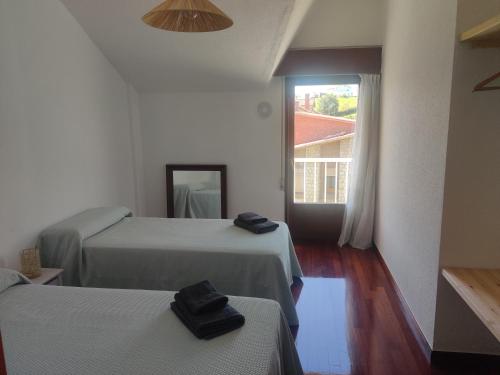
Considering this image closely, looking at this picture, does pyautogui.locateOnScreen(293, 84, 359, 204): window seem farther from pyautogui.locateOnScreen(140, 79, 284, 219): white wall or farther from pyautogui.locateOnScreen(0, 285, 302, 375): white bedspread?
pyautogui.locateOnScreen(0, 285, 302, 375): white bedspread

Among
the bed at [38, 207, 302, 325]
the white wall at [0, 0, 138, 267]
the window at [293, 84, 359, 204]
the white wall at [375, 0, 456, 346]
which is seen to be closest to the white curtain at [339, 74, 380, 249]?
the window at [293, 84, 359, 204]

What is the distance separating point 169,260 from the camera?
8.20ft

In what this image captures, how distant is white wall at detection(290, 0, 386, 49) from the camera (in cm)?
382

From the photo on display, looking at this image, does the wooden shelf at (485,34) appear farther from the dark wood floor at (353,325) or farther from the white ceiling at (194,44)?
the dark wood floor at (353,325)

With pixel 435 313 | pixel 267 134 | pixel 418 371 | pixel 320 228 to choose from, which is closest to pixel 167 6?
pixel 435 313

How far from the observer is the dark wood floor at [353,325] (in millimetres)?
2113

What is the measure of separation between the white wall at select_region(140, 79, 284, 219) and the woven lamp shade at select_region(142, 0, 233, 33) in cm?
234

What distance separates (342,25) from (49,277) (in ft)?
11.3

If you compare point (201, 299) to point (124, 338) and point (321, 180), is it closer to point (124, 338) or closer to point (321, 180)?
point (124, 338)

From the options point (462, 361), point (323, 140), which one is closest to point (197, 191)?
point (323, 140)

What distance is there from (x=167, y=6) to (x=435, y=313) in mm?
2055

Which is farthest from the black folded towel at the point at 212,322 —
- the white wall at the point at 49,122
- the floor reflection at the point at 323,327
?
the white wall at the point at 49,122

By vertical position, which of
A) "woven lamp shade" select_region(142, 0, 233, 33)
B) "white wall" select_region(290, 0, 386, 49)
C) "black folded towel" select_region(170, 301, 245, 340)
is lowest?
"black folded towel" select_region(170, 301, 245, 340)

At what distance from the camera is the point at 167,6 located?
1.56 meters
